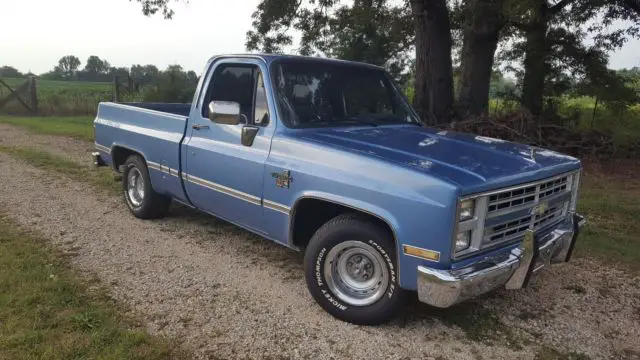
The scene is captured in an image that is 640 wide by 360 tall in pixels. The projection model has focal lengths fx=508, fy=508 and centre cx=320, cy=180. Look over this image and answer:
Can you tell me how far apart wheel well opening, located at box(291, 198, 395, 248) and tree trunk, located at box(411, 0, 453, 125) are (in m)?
7.28

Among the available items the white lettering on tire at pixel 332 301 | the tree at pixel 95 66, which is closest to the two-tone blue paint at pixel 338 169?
the white lettering on tire at pixel 332 301

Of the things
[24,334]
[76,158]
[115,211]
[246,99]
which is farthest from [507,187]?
[76,158]

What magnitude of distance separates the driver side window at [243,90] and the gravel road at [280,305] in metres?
1.39

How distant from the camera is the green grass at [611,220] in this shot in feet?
17.5

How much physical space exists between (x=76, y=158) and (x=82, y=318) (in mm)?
7407

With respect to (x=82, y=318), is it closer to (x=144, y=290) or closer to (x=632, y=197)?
(x=144, y=290)

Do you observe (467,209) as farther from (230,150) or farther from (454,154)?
(230,150)

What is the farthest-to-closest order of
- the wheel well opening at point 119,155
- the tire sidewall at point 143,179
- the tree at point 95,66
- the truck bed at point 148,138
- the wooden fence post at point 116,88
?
the tree at point 95,66
the wooden fence post at point 116,88
the wheel well opening at point 119,155
the tire sidewall at point 143,179
the truck bed at point 148,138

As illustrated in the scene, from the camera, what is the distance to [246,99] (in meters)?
4.53

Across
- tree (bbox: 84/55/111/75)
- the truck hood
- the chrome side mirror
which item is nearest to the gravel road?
the truck hood

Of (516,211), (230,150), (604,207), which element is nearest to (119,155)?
(230,150)

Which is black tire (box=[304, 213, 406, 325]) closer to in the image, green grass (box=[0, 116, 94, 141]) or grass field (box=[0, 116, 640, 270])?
grass field (box=[0, 116, 640, 270])

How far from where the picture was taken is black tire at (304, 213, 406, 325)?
3408 millimetres

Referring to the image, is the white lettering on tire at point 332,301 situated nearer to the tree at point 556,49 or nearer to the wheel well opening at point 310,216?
the wheel well opening at point 310,216
